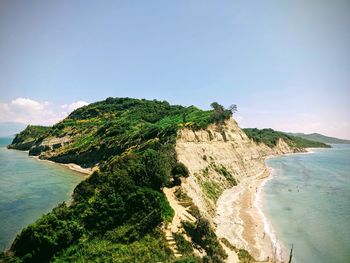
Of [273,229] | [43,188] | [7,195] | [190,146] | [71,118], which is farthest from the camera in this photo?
[71,118]

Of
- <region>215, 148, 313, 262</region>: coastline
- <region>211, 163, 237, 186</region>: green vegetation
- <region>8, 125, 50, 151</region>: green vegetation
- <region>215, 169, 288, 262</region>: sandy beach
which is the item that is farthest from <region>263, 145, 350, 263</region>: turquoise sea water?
<region>8, 125, 50, 151</region>: green vegetation

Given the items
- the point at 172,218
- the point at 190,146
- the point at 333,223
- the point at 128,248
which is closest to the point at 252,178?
the point at 190,146

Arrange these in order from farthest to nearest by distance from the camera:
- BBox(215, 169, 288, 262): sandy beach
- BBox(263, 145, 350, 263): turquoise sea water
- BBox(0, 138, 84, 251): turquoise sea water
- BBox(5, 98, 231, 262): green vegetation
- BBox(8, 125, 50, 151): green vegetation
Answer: BBox(8, 125, 50, 151): green vegetation < BBox(0, 138, 84, 251): turquoise sea water < BBox(263, 145, 350, 263): turquoise sea water < BBox(215, 169, 288, 262): sandy beach < BBox(5, 98, 231, 262): green vegetation

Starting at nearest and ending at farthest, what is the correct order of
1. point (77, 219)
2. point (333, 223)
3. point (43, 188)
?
1. point (77, 219)
2. point (333, 223)
3. point (43, 188)

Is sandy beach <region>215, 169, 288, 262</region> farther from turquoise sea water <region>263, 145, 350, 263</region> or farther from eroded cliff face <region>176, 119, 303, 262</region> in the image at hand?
turquoise sea water <region>263, 145, 350, 263</region>

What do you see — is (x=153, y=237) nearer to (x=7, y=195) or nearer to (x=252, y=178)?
(x=7, y=195)

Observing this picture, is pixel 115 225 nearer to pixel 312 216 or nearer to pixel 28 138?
pixel 312 216

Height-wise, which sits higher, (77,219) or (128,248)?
(77,219)

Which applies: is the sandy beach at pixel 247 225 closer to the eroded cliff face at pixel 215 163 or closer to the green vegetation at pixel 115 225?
the eroded cliff face at pixel 215 163
